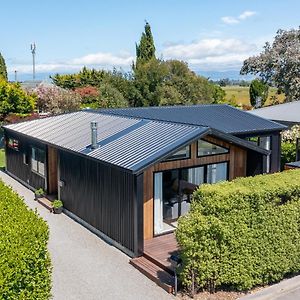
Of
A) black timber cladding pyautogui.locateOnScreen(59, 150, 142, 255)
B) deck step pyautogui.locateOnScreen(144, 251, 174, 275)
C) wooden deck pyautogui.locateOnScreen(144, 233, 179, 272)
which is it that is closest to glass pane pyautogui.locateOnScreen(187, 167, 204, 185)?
wooden deck pyautogui.locateOnScreen(144, 233, 179, 272)

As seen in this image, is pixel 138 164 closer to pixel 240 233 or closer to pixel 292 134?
pixel 240 233

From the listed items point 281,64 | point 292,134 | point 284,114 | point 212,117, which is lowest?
point 292,134

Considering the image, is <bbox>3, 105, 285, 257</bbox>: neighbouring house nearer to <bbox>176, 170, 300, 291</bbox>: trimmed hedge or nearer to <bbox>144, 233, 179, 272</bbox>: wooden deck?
<bbox>144, 233, 179, 272</bbox>: wooden deck

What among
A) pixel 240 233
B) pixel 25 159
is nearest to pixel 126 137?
pixel 240 233

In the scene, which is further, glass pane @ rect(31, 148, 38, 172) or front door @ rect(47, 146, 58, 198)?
glass pane @ rect(31, 148, 38, 172)

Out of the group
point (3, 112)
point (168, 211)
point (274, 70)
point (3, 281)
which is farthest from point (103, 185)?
point (274, 70)

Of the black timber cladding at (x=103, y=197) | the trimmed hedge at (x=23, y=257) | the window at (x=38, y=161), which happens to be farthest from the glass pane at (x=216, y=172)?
the window at (x=38, y=161)
